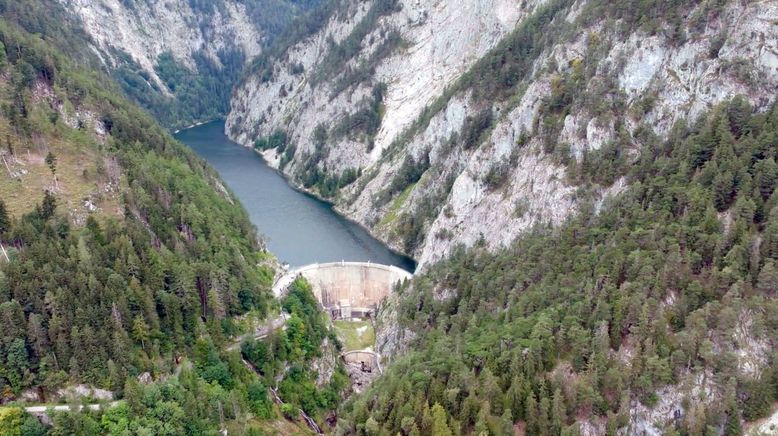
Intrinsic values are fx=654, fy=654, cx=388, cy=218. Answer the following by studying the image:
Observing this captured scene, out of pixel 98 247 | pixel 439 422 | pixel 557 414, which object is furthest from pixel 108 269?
pixel 557 414

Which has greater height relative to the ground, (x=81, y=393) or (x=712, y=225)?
(x=712, y=225)

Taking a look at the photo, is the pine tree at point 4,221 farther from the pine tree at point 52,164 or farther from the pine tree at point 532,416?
the pine tree at point 532,416

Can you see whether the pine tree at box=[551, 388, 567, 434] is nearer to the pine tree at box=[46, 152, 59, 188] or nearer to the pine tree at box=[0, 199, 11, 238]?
the pine tree at box=[0, 199, 11, 238]

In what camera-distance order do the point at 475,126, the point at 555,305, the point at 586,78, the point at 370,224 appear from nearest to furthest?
the point at 555,305, the point at 586,78, the point at 475,126, the point at 370,224

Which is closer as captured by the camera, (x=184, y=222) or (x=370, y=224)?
(x=184, y=222)

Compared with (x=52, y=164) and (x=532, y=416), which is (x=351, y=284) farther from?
(x=532, y=416)

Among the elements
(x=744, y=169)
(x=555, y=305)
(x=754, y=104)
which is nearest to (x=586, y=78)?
(x=754, y=104)

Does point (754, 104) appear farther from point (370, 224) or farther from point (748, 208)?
point (370, 224)
